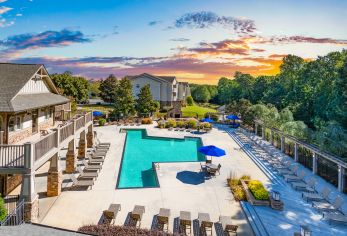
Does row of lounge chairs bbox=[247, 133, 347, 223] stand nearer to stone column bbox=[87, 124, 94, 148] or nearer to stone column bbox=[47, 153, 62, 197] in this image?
stone column bbox=[47, 153, 62, 197]

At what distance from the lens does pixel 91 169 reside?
17.6 metres

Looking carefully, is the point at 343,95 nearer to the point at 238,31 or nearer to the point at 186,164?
the point at 238,31

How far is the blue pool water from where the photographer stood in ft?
59.4

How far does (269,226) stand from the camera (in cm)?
1122

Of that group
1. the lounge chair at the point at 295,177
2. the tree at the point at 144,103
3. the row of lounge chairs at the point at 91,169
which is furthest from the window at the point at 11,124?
the tree at the point at 144,103

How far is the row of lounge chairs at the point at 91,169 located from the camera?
1514 cm

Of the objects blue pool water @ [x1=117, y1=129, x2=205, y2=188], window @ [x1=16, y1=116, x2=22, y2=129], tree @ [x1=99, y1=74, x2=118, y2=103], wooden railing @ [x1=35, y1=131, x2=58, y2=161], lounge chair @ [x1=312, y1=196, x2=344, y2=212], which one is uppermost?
tree @ [x1=99, y1=74, x2=118, y2=103]

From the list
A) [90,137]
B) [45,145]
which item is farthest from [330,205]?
[90,137]

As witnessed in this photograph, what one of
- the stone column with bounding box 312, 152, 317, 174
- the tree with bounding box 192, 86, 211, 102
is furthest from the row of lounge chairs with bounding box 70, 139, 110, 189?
the tree with bounding box 192, 86, 211, 102

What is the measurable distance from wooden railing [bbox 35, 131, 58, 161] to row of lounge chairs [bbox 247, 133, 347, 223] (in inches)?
531

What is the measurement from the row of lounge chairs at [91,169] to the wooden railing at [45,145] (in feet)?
9.29

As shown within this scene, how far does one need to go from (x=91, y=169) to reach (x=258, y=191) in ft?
36.0

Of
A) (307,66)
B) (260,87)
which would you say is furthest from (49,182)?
(260,87)

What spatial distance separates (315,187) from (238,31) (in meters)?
18.0
